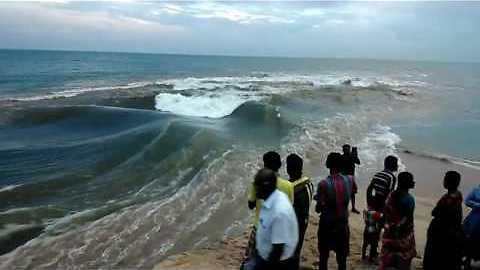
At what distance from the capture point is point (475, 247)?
4.96 metres

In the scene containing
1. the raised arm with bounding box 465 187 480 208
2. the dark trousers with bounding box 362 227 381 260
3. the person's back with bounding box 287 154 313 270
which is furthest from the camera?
the dark trousers with bounding box 362 227 381 260

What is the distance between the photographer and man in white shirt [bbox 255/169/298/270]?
3.17m

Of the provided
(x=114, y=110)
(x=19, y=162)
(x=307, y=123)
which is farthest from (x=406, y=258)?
(x=114, y=110)

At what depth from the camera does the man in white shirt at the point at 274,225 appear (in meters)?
3.17

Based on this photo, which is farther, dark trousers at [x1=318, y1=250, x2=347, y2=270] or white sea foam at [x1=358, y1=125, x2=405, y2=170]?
white sea foam at [x1=358, y1=125, x2=405, y2=170]

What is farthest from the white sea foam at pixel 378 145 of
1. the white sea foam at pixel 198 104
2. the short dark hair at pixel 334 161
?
the white sea foam at pixel 198 104

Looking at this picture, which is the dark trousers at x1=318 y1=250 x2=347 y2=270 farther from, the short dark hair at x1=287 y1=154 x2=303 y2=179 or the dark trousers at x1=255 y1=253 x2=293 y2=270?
the dark trousers at x1=255 y1=253 x2=293 y2=270

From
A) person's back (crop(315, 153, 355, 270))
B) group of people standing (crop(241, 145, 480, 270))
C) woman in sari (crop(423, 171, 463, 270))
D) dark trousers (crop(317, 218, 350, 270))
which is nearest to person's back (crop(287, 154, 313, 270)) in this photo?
group of people standing (crop(241, 145, 480, 270))

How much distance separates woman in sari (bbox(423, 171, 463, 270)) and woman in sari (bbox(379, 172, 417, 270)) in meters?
0.25

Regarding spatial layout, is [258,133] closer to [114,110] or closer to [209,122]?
[209,122]

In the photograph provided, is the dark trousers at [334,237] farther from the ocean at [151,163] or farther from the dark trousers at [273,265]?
the ocean at [151,163]

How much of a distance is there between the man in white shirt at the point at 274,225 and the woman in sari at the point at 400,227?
170 centimetres

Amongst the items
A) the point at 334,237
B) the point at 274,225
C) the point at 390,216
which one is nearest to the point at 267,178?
the point at 274,225

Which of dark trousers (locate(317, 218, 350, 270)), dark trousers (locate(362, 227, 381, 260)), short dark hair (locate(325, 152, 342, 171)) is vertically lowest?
dark trousers (locate(362, 227, 381, 260))
